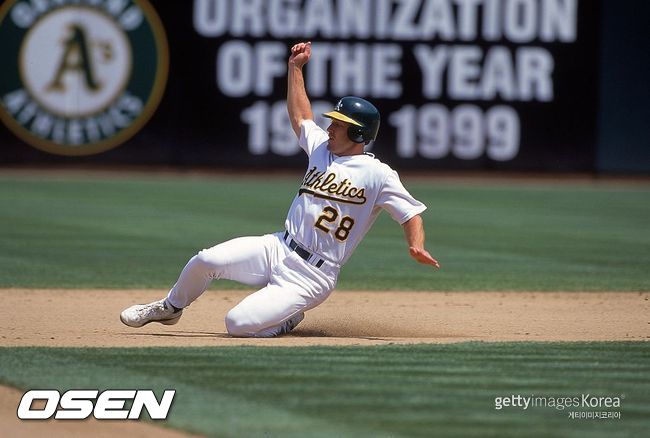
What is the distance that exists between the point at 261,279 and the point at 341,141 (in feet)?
3.13

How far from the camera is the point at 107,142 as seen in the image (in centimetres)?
2211

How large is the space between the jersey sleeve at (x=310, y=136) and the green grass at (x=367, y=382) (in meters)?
1.38

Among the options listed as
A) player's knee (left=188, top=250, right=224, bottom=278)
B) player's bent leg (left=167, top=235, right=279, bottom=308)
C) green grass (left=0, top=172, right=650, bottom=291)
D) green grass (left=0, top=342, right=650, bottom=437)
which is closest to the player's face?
player's bent leg (left=167, top=235, right=279, bottom=308)

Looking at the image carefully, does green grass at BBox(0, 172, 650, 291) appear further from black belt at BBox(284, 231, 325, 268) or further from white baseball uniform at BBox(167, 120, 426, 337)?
black belt at BBox(284, 231, 325, 268)

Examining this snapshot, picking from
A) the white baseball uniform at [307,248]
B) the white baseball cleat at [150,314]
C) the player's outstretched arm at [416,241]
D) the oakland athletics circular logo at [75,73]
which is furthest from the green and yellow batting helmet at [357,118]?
the oakland athletics circular logo at [75,73]

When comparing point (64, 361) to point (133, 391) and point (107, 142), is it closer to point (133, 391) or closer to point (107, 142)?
point (133, 391)

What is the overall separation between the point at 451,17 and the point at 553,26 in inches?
71.0

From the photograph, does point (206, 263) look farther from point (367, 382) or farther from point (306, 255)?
point (367, 382)

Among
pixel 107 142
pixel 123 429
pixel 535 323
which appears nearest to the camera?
pixel 123 429

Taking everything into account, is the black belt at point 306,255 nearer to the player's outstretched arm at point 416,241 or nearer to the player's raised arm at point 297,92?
the player's outstretched arm at point 416,241

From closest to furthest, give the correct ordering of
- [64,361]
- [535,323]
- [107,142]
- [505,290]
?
[64,361]
[535,323]
[505,290]
[107,142]

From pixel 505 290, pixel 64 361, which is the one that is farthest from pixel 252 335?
pixel 505 290

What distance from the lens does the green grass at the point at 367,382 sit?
5480 mm

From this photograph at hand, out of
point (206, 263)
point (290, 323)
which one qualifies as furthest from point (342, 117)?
point (290, 323)
